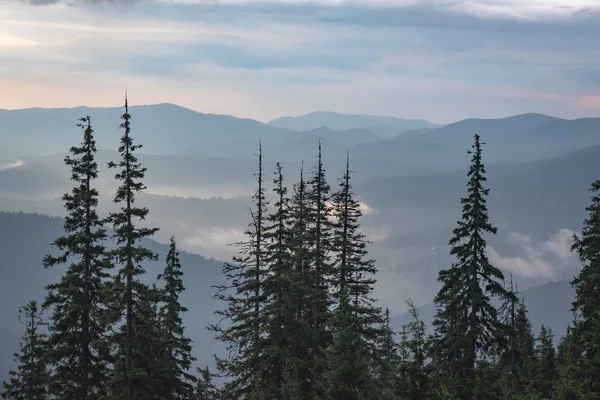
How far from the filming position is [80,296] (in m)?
29.1

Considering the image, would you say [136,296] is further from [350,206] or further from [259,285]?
[350,206]

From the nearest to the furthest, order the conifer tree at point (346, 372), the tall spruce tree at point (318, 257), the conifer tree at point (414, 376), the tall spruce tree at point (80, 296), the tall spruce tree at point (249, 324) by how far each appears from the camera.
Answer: the conifer tree at point (414, 376)
the conifer tree at point (346, 372)
the tall spruce tree at point (249, 324)
the tall spruce tree at point (80, 296)
the tall spruce tree at point (318, 257)

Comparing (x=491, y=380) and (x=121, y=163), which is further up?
(x=121, y=163)

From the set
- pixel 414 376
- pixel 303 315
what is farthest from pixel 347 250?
Answer: pixel 414 376

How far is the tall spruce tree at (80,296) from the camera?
2798 centimetres

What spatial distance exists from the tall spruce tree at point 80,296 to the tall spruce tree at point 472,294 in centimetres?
1570

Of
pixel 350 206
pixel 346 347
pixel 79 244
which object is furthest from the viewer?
pixel 350 206

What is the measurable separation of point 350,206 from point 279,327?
27.6ft

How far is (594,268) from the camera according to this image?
29.0 meters

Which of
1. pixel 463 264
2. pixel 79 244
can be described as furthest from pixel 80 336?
pixel 463 264

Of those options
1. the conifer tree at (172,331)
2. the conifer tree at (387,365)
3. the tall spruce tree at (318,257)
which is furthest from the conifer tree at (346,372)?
the conifer tree at (172,331)

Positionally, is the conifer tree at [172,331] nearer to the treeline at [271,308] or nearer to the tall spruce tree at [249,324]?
the treeline at [271,308]

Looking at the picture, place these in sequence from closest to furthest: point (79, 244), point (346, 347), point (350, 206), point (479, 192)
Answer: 1. point (346, 347)
2. point (479, 192)
3. point (79, 244)
4. point (350, 206)

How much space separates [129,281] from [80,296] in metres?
5.10
